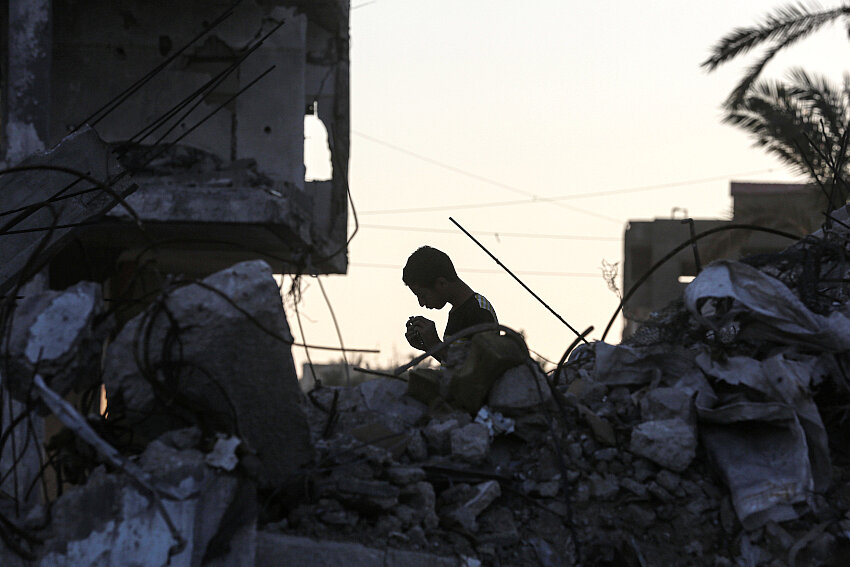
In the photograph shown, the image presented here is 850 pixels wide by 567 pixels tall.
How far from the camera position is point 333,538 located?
347 cm

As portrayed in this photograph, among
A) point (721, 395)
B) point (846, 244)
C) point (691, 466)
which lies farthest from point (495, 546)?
point (846, 244)

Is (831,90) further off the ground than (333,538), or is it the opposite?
(831,90)

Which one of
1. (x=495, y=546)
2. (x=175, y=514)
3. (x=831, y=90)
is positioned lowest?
(x=495, y=546)

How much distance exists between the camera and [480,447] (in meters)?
3.95

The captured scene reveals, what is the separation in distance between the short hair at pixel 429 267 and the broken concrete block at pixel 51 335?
2.20m

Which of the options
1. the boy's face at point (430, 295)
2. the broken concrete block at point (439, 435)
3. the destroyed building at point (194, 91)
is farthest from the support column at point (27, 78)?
the broken concrete block at point (439, 435)

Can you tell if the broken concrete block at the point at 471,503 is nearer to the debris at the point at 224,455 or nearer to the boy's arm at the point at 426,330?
the debris at the point at 224,455

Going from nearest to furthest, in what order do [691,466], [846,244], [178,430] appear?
[178,430], [691,466], [846,244]

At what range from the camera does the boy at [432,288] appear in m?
5.15

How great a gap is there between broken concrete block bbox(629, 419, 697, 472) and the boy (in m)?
1.25

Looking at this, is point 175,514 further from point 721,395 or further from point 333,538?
point 721,395

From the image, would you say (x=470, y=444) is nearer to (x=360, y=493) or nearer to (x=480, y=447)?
(x=480, y=447)

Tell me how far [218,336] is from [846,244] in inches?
115

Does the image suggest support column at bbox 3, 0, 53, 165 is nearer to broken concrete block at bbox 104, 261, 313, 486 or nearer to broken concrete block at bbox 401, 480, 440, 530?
broken concrete block at bbox 104, 261, 313, 486
